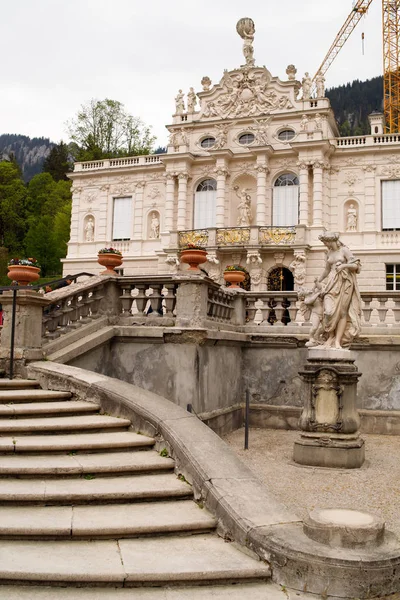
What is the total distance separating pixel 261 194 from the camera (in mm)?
28750

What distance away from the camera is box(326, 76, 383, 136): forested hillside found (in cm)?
13960

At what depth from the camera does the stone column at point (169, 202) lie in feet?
99.7

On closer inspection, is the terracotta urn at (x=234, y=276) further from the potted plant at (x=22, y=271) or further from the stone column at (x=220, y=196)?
the stone column at (x=220, y=196)

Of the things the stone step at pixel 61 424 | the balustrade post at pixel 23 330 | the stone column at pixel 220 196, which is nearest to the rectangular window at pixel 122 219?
the stone column at pixel 220 196

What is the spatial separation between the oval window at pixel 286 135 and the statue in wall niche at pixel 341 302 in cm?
2186

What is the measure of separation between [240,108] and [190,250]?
22.9 metres

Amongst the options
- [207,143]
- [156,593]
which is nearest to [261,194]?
[207,143]

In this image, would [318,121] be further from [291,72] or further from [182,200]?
[182,200]

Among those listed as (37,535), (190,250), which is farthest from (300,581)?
(190,250)

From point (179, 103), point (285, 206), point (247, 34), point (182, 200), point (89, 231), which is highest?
point (247, 34)

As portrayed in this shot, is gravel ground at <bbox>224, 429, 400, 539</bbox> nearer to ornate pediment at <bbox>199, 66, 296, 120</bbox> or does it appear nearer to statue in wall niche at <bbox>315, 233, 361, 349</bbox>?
statue in wall niche at <bbox>315, 233, 361, 349</bbox>

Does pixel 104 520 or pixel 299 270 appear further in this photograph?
pixel 299 270

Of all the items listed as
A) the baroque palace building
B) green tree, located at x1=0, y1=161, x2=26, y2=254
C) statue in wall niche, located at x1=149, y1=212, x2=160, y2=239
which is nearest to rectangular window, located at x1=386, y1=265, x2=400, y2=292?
the baroque palace building

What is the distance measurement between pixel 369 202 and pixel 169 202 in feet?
34.0
